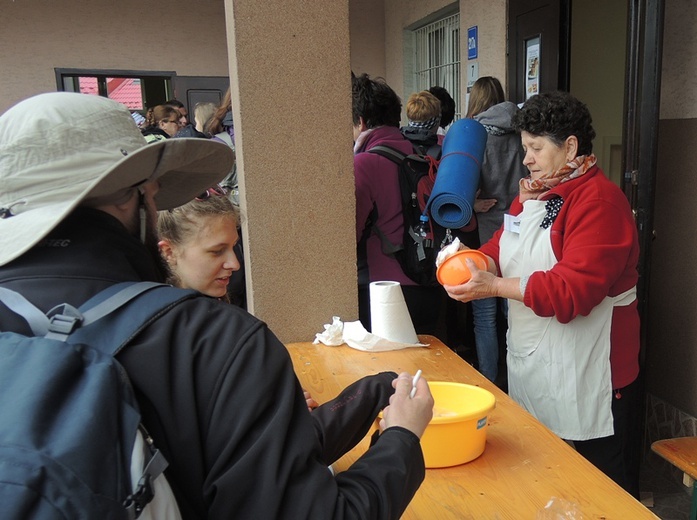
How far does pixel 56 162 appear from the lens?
904 mm

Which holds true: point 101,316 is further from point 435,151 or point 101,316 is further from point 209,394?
point 435,151

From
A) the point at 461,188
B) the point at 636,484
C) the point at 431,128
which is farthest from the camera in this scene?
the point at 431,128

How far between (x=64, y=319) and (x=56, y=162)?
0.24 meters

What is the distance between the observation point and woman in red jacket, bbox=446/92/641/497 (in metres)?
1.99

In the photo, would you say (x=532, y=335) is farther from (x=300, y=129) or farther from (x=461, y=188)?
(x=300, y=129)

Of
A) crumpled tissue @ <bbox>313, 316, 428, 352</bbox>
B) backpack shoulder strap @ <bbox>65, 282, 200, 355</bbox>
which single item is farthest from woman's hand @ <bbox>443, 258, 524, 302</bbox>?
backpack shoulder strap @ <bbox>65, 282, 200, 355</bbox>

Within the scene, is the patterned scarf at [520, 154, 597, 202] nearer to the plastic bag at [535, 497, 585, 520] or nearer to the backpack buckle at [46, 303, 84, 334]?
the plastic bag at [535, 497, 585, 520]

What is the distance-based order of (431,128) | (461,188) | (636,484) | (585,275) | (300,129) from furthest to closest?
(431,128)
(461,188)
(636,484)
(300,129)
(585,275)

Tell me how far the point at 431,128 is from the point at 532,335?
65.9 inches

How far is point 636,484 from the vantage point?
2.73 metres

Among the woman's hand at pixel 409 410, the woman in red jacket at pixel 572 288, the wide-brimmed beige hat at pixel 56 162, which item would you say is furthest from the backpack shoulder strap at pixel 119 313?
the woman in red jacket at pixel 572 288

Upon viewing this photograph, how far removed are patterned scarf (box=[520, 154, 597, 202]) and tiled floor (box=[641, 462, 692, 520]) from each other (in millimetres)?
1678

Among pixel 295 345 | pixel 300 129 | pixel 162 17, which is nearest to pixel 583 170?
pixel 300 129

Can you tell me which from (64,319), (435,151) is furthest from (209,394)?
(435,151)
